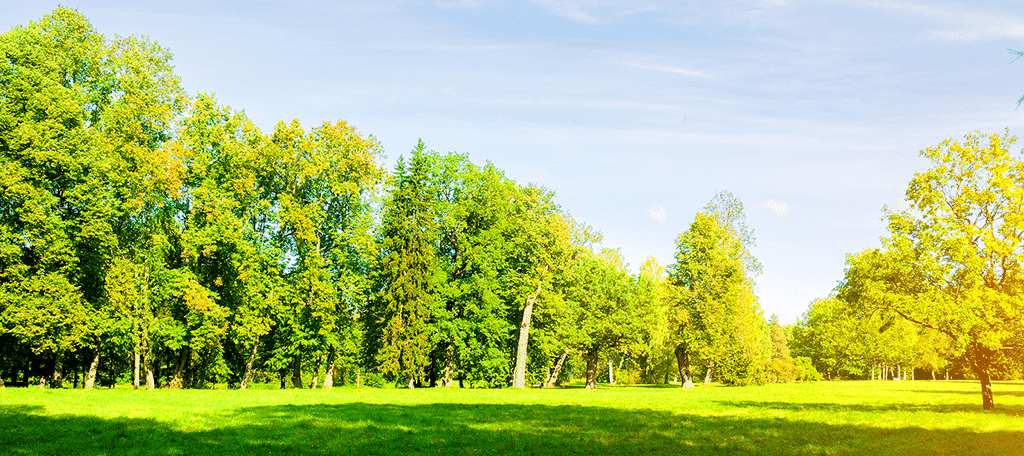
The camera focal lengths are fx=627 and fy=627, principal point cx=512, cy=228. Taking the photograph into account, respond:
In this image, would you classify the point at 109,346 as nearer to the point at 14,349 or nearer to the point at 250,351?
the point at 14,349

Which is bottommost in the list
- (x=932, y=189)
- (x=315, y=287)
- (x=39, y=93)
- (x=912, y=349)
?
(x=912, y=349)

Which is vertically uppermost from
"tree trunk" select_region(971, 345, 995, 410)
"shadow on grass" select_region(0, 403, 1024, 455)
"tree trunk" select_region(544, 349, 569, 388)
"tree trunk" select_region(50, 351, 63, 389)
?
"tree trunk" select_region(971, 345, 995, 410)

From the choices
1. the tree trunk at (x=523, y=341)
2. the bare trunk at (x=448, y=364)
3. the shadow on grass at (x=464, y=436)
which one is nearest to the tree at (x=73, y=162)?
the shadow on grass at (x=464, y=436)

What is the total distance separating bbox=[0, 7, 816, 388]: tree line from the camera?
33594 millimetres

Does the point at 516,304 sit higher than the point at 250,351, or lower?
higher

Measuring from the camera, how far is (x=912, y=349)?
290 feet

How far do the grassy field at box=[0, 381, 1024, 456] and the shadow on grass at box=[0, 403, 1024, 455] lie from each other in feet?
0.09

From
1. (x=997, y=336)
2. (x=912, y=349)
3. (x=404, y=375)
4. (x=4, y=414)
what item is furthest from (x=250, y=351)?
(x=912, y=349)

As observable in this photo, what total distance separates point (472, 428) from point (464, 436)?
5.65 feet

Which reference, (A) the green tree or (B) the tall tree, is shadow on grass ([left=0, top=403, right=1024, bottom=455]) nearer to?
(B) the tall tree

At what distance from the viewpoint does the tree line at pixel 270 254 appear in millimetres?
33594

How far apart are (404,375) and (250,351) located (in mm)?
11093

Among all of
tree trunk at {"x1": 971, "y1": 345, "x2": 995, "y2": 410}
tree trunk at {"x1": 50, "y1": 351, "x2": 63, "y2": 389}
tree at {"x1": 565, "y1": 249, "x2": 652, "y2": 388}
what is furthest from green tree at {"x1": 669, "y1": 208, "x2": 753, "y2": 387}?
tree trunk at {"x1": 50, "y1": 351, "x2": 63, "y2": 389}

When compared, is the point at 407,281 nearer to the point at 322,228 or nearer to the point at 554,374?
the point at 322,228
